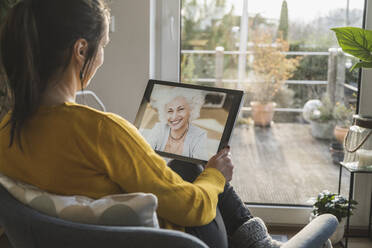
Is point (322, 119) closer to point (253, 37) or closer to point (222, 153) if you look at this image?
point (253, 37)

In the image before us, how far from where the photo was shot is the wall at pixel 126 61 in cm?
212

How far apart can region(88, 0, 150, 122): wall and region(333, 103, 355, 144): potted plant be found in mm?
1029

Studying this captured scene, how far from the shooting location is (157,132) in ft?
5.20

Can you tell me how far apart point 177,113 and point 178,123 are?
0.13ft

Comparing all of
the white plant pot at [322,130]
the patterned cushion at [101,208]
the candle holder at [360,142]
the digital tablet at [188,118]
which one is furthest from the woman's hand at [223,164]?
the white plant pot at [322,130]

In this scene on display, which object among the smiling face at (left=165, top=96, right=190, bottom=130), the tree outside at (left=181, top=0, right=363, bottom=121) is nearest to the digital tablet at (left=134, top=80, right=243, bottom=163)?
the smiling face at (left=165, top=96, right=190, bottom=130)

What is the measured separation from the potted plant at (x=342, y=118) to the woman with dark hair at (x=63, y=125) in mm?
1491

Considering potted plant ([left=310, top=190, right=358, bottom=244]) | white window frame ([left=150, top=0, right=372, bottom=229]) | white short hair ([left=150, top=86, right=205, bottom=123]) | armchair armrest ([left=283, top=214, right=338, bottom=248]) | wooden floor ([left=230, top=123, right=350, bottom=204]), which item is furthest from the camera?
wooden floor ([left=230, top=123, right=350, bottom=204])

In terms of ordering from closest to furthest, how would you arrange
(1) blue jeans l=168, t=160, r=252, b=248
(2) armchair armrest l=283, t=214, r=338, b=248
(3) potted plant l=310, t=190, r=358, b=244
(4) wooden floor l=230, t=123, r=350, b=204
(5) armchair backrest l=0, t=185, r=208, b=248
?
(5) armchair backrest l=0, t=185, r=208, b=248, (2) armchair armrest l=283, t=214, r=338, b=248, (1) blue jeans l=168, t=160, r=252, b=248, (3) potted plant l=310, t=190, r=358, b=244, (4) wooden floor l=230, t=123, r=350, b=204

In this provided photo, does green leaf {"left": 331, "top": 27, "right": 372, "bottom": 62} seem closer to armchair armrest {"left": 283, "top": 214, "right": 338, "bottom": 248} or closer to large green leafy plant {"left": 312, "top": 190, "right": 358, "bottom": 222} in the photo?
large green leafy plant {"left": 312, "top": 190, "right": 358, "bottom": 222}

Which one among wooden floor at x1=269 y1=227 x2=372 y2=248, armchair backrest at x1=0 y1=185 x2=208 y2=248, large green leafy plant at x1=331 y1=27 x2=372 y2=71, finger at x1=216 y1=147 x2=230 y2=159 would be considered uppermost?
large green leafy plant at x1=331 y1=27 x2=372 y2=71

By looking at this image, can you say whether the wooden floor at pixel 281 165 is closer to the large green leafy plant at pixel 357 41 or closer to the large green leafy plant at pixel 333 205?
the large green leafy plant at pixel 333 205

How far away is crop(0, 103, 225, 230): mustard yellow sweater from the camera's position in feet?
3.17

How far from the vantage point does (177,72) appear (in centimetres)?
230
